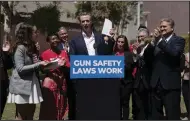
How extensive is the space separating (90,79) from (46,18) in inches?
769

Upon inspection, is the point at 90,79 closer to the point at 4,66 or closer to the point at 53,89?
the point at 53,89

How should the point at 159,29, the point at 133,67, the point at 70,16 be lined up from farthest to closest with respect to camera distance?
the point at 70,16 < the point at 133,67 < the point at 159,29

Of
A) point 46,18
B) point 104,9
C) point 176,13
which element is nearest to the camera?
point 46,18

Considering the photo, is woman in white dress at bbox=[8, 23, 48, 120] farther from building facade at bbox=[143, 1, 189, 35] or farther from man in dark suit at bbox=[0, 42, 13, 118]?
building facade at bbox=[143, 1, 189, 35]

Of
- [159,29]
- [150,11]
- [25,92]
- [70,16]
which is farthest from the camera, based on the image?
[150,11]

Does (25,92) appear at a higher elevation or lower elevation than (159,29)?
lower

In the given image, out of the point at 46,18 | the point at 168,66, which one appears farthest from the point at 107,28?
the point at 46,18

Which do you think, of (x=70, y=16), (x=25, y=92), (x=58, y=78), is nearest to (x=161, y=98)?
(x=58, y=78)

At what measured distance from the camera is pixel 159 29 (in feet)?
20.6

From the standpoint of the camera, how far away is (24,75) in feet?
18.8

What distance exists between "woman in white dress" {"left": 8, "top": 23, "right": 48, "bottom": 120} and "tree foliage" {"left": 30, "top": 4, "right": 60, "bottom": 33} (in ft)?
62.3

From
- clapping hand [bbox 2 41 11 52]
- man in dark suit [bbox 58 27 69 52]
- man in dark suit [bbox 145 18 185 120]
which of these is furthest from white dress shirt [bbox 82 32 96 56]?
clapping hand [bbox 2 41 11 52]

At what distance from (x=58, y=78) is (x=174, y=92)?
187cm

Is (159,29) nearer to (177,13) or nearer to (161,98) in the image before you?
(161,98)
